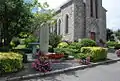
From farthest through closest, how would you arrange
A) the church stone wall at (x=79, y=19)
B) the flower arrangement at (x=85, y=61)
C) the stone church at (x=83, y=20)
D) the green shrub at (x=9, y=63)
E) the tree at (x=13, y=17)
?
1. the stone church at (x=83, y=20)
2. the church stone wall at (x=79, y=19)
3. the flower arrangement at (x=85, y=61)
4. the tree at (x=13, y=17)
5. the green shrub at (x=9, y=63)

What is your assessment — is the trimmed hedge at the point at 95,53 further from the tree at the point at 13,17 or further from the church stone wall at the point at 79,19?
the church stone wall at the point at 79,19

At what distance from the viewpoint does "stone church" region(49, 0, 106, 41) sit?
1041 inches

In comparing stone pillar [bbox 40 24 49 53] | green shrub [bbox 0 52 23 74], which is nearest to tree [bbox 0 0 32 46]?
stone pillar [bbox 40 24 49 53]

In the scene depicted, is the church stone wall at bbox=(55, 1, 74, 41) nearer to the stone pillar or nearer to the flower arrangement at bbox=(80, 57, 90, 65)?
the stone pillar

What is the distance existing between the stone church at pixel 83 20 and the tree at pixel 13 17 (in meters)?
14.1

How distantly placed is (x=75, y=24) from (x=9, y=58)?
18.1 metres

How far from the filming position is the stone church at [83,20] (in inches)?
1041

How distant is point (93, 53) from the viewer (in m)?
14.3

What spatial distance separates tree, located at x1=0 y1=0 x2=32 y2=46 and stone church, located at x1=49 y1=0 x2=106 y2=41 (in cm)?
1409

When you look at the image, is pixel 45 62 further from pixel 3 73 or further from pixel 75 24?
pixel 75 24

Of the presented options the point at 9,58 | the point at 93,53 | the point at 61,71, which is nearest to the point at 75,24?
the point at 93,53

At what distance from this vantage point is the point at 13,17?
1165 cm

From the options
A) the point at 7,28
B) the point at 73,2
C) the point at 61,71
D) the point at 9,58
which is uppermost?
the point at 73,2

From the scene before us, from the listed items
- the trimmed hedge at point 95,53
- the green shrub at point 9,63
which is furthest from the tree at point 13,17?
the trimmed hedge at point 95,53
